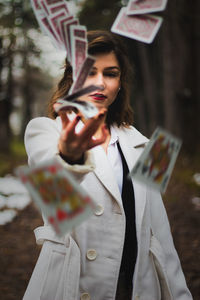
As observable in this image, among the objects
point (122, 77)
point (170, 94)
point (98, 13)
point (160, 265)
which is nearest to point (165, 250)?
point (160, 265)

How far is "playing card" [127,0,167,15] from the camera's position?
140 centimetres

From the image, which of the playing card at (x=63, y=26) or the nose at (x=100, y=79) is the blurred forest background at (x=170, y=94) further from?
the playing card at (x=63, y=26)

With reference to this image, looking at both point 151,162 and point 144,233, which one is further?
point 144,233

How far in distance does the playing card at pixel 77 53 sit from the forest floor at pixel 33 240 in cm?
289

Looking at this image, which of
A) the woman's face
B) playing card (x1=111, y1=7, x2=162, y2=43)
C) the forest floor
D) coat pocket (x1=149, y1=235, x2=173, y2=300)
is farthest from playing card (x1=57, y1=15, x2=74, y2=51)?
the forest floor

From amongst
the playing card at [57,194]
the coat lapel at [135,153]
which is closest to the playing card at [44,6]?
the playing card at [57,194]

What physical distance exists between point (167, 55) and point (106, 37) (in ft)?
22.7

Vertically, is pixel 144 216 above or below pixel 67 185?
below

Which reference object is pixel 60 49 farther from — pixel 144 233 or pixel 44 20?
pixel 144 233

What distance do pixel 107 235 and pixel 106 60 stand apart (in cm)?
89

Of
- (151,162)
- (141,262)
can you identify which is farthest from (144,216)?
(151,162)

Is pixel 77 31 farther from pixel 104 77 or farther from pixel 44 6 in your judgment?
pixel 104 77

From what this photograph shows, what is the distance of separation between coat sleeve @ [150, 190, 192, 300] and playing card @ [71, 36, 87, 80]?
881 millimetres

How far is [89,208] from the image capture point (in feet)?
3.63
